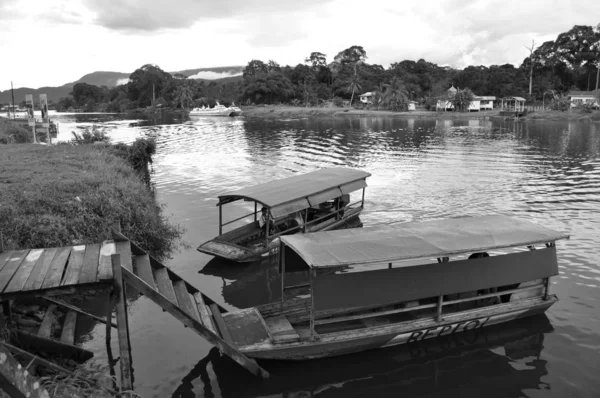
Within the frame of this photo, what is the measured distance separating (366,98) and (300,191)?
361 ft

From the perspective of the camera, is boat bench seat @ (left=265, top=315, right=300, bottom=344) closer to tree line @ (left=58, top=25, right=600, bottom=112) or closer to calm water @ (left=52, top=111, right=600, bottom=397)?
calm water @ (left=52, top=111, right=600, bottom=397)

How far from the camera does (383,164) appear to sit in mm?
37719

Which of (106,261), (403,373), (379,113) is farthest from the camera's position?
(379,113)

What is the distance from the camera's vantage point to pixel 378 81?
13275 cm

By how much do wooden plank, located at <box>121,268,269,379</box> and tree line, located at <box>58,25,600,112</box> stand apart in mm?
101398

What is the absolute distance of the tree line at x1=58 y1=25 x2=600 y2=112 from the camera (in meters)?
105

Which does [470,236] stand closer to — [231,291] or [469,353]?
[469,353]

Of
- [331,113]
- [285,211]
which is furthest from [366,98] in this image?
[285,211]

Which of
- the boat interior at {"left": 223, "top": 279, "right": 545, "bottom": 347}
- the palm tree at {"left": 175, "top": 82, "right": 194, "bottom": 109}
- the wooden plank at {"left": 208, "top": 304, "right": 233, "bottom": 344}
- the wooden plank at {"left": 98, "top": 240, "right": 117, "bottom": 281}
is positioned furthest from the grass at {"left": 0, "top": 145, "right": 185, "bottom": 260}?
the palm tree at {"left": 175, "top": 82, "right": 194, "bottom": 109}

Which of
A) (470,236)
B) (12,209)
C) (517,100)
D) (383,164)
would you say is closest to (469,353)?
(470,236)

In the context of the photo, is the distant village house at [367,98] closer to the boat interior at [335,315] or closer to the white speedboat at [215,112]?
the white speedboat at [215,112]

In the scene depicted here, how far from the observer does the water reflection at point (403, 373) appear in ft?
31.4

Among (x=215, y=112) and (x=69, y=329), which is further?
(x=215, y=112)

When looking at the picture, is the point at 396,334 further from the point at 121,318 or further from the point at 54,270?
the point at 54,270
